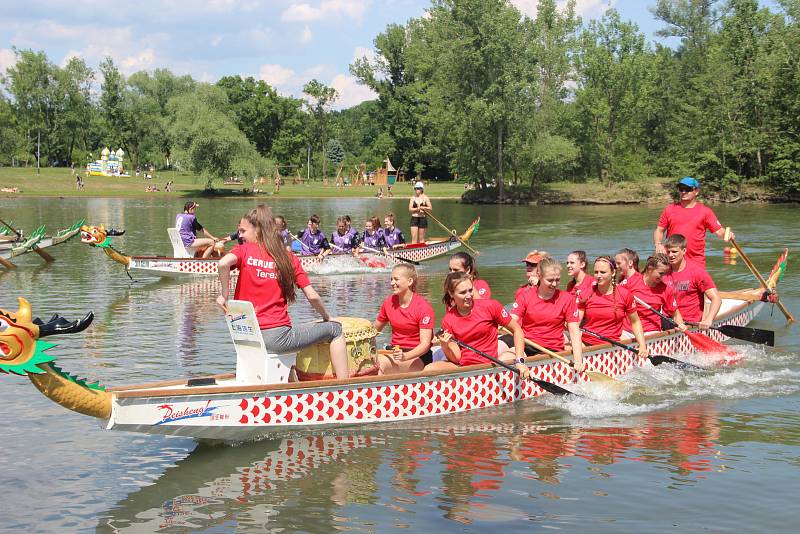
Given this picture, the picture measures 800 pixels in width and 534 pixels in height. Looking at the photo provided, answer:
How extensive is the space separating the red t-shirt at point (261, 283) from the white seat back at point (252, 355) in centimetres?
13

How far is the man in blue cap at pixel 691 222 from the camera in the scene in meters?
12.8

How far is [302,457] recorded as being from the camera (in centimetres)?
851

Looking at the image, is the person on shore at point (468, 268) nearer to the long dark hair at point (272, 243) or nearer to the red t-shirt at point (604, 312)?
the red t-shirt at point (604, 312)

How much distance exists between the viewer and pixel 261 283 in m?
8.25

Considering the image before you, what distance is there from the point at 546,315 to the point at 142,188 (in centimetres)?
7296

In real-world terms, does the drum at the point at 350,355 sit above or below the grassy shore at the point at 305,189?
below

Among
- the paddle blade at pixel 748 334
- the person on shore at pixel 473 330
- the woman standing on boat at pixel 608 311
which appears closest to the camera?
the person on shore at pixel 473 330

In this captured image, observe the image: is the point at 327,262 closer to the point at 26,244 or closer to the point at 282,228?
the point at 282,228

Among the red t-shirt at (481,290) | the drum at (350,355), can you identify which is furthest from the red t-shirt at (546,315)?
the drum at (350,355)

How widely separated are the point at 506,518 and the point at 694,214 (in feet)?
24.6

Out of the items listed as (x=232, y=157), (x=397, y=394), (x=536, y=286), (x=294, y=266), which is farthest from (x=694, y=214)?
(x=232, y=157)

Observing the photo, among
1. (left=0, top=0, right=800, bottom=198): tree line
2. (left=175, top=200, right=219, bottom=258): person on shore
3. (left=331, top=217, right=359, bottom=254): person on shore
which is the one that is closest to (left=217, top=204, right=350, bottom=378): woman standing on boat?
(left=175, top=200, right=219, bottom=258): person on shore

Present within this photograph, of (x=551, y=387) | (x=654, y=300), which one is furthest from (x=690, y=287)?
(x=551, y=387)

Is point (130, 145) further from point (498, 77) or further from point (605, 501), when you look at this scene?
point (605, 501)
